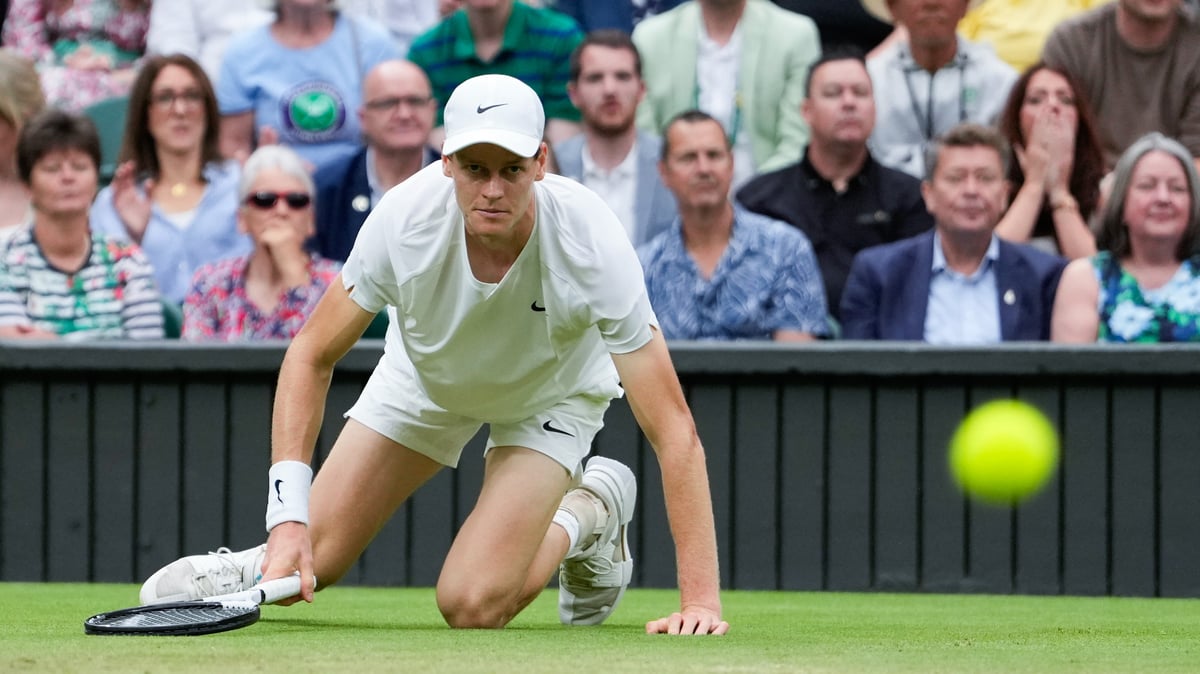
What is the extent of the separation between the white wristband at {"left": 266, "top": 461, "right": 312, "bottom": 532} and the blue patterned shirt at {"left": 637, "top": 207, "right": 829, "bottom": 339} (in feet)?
11.1

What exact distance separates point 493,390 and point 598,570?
2.65 ft

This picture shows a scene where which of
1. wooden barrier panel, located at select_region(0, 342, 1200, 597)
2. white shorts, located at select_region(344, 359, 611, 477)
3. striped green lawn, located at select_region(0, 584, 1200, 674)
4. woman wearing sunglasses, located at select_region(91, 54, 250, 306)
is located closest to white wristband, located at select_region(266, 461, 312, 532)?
striped green lawn, located at select_region(0, 584, 1200, 674)

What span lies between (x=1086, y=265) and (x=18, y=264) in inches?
186

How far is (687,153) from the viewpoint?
8.20m

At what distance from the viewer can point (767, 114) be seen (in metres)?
9.24

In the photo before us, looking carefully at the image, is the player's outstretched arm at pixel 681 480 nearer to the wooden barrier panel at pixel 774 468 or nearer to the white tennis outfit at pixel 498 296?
the white tennis outfit at pixel 498 296

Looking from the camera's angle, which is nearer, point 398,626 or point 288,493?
point 288,493

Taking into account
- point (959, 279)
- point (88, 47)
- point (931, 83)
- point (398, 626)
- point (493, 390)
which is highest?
point (88, 47)

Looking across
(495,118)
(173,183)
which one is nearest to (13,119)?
(173,183)

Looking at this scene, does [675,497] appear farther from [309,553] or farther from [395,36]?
[395,36]

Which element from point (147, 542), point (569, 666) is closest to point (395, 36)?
point (147, 542)

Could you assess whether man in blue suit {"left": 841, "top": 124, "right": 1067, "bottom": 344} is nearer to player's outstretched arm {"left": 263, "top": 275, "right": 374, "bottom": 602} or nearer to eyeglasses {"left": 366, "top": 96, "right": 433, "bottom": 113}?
eyeglasses {"left": 366, "top": 96, "right": 433, "bottom": 113}

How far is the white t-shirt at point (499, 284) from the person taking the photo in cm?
468

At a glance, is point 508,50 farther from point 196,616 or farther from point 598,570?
point 196,616
